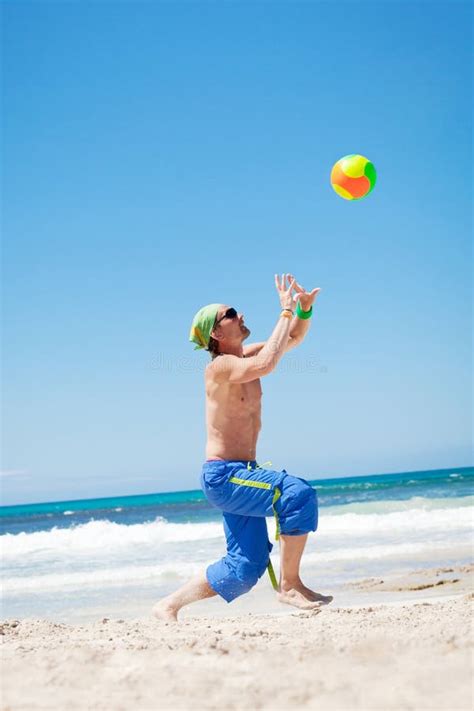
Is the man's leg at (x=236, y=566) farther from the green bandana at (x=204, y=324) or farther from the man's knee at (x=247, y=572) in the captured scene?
the green bandana at (x=204, y=324)

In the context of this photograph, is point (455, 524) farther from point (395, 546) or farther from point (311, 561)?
point (311, 561)

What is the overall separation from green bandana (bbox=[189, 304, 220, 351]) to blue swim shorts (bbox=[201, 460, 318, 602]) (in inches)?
32.1

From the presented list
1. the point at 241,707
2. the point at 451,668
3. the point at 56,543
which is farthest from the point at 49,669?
the point at 56,543

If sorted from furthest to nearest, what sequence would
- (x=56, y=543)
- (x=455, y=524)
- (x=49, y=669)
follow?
(x=56, y=543)
(x=455, y=524)
(x=49, y=669)

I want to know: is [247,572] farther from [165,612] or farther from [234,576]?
[165,612]

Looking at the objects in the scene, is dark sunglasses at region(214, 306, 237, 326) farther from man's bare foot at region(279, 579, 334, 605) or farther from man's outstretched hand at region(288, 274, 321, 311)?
man's bare foot at region(279, 579, 334, 605)

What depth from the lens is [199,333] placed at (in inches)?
189

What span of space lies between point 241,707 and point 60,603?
636 cm

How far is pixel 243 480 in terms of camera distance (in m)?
4.39

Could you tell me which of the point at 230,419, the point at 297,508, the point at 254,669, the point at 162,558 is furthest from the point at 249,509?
the point at 162,558

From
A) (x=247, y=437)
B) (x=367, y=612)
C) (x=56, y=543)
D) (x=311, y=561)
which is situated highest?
(x=247, y=437)

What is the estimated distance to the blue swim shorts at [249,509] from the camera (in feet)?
14.1

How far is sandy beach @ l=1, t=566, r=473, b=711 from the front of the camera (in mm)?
2521

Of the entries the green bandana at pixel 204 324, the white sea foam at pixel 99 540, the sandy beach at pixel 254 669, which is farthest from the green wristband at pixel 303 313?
the white sea foam at pixel 99 540
